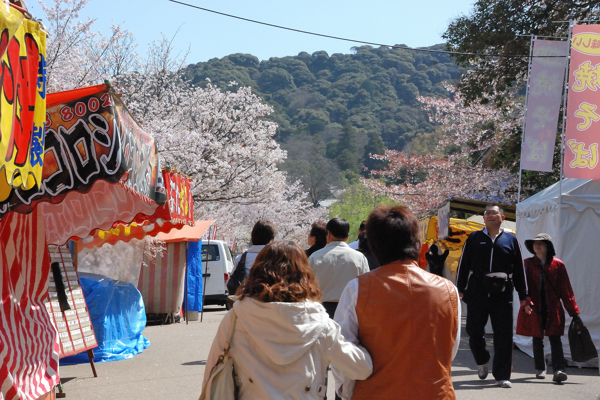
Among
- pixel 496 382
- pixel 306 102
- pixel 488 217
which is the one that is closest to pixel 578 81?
pixel 488 217

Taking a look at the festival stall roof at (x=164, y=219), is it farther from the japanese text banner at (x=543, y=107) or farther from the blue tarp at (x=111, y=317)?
the japanese text banner at (x=543, y=107)

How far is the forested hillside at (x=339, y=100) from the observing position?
276ft

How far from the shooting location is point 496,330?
24.0 ft

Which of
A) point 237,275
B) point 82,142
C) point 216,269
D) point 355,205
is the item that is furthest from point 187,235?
point 355,205

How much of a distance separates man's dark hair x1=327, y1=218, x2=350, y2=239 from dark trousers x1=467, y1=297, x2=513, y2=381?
2.31 m

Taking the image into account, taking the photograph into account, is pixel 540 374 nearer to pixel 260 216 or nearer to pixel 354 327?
pixel 354 327

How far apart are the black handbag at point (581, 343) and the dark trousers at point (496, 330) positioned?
101 centimetres

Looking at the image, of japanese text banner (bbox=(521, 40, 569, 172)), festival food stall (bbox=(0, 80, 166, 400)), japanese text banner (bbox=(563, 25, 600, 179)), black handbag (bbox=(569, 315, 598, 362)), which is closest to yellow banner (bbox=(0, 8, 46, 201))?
festival food stall (bbox=(0, 80, 166, 400))

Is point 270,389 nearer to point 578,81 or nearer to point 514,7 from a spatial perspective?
point 578,81

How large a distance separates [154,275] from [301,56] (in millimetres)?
124798

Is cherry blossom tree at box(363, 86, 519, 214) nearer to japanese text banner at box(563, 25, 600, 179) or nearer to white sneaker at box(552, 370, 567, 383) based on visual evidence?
japanese text banner at box(563, 25, 600, 179)

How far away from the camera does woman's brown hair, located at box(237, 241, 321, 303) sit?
11.1ft

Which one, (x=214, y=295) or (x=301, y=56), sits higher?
(x=301, y=56)

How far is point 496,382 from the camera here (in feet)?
24.6
